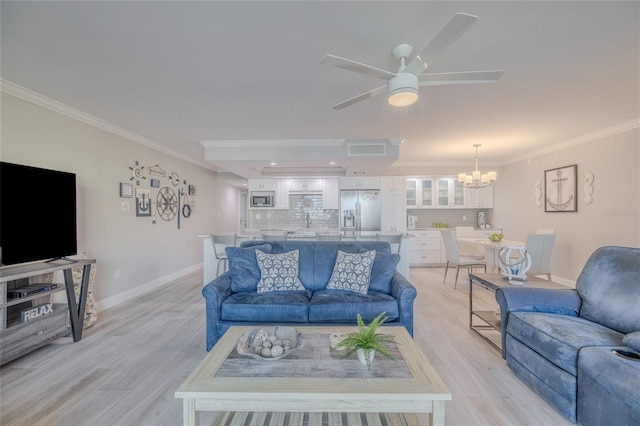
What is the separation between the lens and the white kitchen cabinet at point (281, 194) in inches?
285

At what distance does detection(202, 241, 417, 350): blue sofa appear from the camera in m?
2.60

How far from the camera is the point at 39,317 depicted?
2600 mm

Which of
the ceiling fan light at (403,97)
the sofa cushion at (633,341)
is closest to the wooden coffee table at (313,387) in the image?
the sofa cushion at (633,341)

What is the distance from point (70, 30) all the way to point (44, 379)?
8.35 ft

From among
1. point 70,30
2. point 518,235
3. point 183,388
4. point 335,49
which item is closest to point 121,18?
point 70,30

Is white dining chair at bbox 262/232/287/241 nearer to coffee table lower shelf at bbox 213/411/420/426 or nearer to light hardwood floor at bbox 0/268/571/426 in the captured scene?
light hardwood floor at bbox 0/268/571/426

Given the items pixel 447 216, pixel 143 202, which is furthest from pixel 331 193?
pixel 143 202

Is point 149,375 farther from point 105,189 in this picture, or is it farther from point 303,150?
point 303,150

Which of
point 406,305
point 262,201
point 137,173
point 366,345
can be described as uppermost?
point 137,173

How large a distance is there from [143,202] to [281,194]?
3213 millimetres

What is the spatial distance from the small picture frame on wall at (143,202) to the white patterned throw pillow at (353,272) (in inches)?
131

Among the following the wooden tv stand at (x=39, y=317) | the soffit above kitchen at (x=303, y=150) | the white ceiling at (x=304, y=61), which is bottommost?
the wooden tv stand at (x=39, y=317)

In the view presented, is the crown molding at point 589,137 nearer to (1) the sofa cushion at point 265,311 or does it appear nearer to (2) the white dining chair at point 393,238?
(2) the white dining chair at point 393,238

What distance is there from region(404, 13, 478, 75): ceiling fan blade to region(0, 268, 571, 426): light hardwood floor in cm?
219
